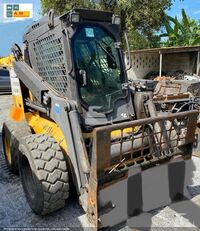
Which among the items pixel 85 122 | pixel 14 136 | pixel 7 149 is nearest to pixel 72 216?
pixel 85 122

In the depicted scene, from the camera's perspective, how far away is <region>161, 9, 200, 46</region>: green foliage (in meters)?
18.5

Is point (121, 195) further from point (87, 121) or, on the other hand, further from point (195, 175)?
point (195, 175)

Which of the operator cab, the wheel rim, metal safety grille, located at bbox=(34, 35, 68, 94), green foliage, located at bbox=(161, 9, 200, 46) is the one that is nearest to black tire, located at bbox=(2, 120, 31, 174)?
the wheel rim

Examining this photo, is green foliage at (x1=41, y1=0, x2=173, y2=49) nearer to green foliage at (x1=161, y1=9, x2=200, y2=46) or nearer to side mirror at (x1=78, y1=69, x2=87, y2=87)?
green foliage at (x1=161, y1=9, x2=200, y2=46)

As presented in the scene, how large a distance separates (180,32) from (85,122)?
16.9m

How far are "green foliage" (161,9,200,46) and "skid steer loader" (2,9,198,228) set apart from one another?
15.1 meters

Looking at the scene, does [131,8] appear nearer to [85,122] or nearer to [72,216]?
[85,122]

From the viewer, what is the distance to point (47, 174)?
3.36m

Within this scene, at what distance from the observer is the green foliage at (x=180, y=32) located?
60.6 feet

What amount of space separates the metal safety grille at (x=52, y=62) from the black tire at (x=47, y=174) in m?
0.78

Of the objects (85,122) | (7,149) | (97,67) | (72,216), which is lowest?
(72,216)

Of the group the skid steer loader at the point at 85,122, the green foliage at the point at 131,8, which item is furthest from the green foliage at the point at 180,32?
the skid steer loader at the point at 85,122

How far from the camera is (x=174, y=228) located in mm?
3434

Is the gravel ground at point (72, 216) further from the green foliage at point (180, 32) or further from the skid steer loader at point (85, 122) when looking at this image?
the green foliage at point (180, 32)
